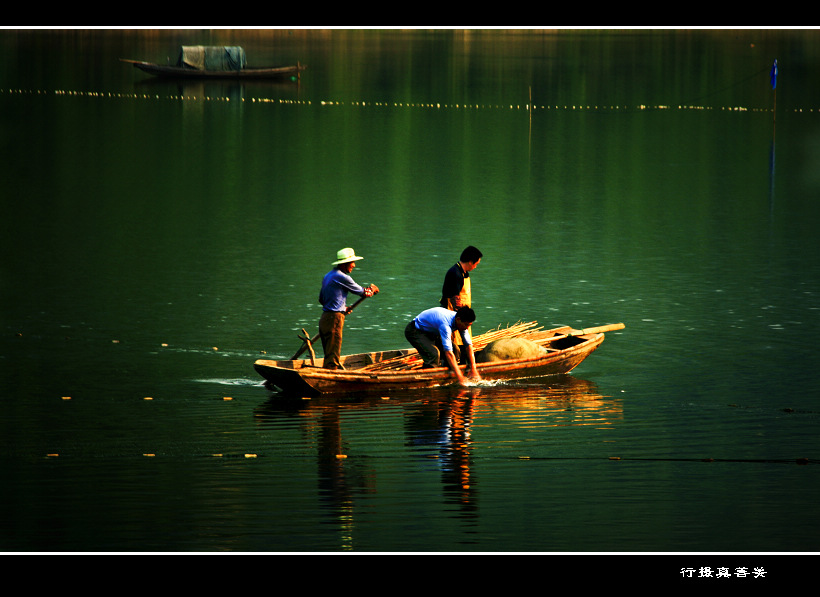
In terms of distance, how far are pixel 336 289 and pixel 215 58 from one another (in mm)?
71164

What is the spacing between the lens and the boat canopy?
8556 centimetres

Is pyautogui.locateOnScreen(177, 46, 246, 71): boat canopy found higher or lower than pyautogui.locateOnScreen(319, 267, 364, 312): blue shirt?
higher

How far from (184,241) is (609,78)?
61537 mm

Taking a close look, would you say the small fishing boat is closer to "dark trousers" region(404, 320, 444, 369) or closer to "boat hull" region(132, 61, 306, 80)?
"boat hull" region(132, 61, 306, 80)

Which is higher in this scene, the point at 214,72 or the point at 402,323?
the point at 214,72

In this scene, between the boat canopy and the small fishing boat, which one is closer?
the small fishing boat

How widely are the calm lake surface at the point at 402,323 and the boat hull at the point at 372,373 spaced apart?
0.20 m

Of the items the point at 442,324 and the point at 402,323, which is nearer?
the point at 442,324

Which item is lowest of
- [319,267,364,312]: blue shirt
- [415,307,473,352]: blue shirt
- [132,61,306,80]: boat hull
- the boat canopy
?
[415,307,473,352]: blue shirt

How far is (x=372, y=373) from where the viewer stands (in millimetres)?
17719

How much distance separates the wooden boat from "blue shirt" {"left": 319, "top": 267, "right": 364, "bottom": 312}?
79cm

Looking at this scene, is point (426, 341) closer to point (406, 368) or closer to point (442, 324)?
point (442, 324)

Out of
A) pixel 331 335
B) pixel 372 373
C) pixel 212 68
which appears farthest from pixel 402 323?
pixel 212 68

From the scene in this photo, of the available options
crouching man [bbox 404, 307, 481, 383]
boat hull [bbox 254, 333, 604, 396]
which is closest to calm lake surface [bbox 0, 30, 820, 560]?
boat hull [bbox 254, 333, 604, 396]
